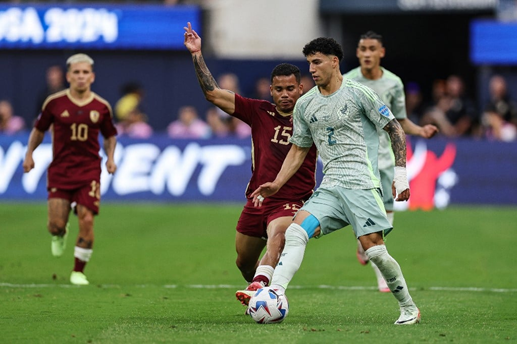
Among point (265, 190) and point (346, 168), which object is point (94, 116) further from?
point (346, 168)

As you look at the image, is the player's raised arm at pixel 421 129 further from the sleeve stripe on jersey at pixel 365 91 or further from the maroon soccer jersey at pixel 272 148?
the sleeve stripe on jersey at pixel 365 91

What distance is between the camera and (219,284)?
12.4 metres

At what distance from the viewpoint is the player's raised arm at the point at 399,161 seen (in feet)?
28.1

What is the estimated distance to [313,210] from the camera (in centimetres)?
881

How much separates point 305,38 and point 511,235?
12.2 m

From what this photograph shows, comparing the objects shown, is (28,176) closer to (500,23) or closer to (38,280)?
(38,280)

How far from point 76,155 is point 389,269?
4.95 metres

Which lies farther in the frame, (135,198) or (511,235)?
(135,198)

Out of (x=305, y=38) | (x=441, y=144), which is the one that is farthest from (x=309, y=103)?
(x=305, y=38)

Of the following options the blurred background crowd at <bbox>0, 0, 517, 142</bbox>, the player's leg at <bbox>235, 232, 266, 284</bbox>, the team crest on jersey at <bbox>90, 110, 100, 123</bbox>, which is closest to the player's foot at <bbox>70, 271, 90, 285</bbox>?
the team crest on jersey at <bbox>90, 110, 100, 123</bbox>

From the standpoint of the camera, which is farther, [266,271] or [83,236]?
[83,236]

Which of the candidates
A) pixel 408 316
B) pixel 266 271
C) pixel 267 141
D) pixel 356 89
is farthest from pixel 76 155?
pixel 408 316

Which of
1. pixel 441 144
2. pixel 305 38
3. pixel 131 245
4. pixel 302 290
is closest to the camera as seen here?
pixel 302 290

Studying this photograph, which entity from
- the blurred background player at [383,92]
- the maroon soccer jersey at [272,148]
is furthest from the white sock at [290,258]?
the blurred background player at [383,92]
